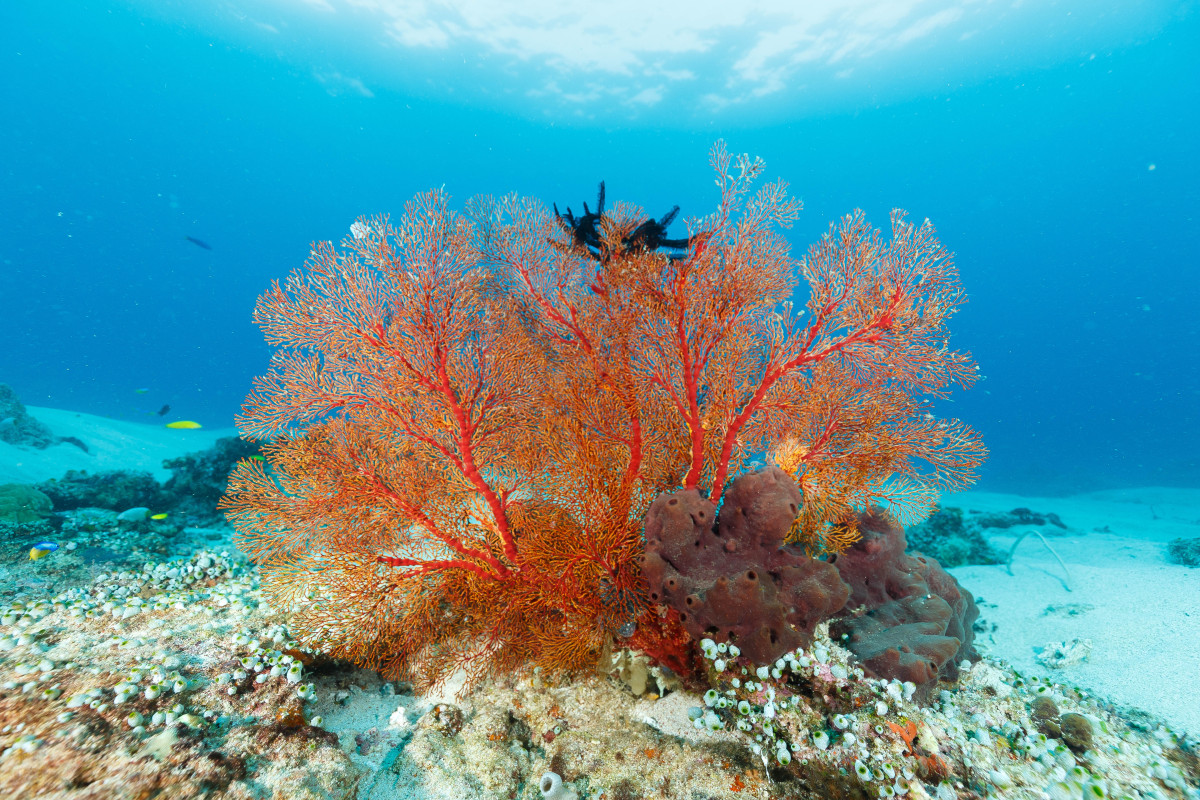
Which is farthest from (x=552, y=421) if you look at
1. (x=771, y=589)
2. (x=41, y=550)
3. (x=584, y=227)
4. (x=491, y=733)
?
(x=41, y=550)

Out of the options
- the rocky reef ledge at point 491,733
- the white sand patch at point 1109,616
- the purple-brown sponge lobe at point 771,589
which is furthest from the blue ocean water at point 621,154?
the rocky reef ledge at point 491,733

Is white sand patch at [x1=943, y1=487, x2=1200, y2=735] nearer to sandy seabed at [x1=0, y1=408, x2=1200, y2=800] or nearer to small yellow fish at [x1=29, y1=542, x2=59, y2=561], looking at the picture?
sandy seabed at [x1=0, y1=408, x2=1200, y2=800]

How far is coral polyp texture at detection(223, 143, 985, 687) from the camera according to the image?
3451 mm

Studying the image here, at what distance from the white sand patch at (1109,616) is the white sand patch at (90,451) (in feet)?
64.4

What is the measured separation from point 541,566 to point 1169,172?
13114 centimetres

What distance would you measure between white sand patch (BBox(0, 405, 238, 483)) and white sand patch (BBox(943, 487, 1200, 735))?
1964cm

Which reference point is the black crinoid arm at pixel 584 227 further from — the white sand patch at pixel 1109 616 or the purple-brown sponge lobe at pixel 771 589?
the white sand patch at pixel 1109 616

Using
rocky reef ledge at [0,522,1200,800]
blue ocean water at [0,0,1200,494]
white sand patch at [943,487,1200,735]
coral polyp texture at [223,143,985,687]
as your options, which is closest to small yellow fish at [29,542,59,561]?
rocky reef ledge at [0,522,1200,800]

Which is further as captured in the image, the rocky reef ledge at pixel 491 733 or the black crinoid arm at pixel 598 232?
the black crinoid arm at pixel 598 232

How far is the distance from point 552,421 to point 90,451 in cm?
2213

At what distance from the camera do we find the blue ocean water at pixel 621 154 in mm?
34969

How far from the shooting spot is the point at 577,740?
9.86 feet

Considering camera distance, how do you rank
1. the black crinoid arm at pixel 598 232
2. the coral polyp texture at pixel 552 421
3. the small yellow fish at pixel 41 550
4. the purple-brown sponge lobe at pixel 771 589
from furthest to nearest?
the small yellow fish at pixel 41 550
the black crinoid arm at pixel 598 232
the coral polyp texture at pixel 552 421
the purple-brown sponge lobe at pixel 771 589

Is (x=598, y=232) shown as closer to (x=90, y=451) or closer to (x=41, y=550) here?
(x=41, y=550)
